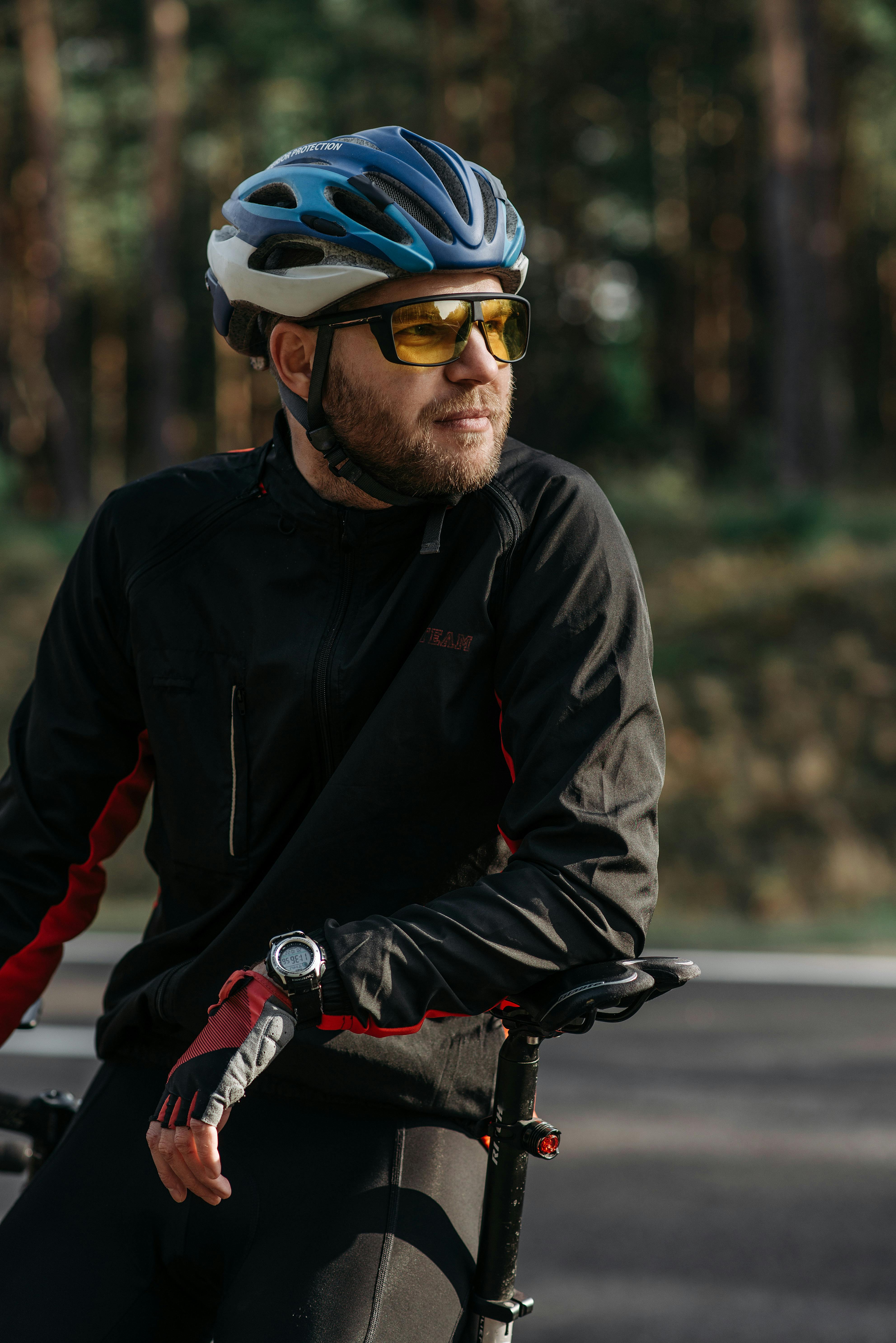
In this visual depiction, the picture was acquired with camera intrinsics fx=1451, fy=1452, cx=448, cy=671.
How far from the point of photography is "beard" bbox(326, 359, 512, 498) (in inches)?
87.2

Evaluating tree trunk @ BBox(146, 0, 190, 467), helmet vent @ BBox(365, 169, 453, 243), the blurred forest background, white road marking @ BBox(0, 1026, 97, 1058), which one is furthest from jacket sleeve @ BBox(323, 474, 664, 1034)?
tree trunk @ BBox(146, 0, 190, 467)

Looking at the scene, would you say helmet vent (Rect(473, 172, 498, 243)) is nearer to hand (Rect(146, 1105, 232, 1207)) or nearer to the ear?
the ear

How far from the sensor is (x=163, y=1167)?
1863 mm

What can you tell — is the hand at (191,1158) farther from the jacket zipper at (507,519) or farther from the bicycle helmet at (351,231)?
the bicycle helmet at (351,231)

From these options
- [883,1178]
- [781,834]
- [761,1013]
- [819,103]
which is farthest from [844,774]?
[819,103]

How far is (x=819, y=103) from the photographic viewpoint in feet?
49.7

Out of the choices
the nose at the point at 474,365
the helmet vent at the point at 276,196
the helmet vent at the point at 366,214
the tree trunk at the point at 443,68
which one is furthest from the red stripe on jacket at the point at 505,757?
the tree trunk at the point at 443,68

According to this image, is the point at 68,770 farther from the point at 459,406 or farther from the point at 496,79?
the point at 496,79

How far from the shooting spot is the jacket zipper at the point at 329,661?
2.21 m

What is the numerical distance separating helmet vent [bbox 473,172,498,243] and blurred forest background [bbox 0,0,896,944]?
6.61m

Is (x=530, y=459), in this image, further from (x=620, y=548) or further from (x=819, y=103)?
(x=819, y=103)

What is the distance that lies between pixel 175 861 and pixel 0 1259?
0.63 metres

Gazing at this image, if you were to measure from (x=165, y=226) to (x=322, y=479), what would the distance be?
756 inches

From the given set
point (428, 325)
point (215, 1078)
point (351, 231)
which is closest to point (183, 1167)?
point (215, 1078)
